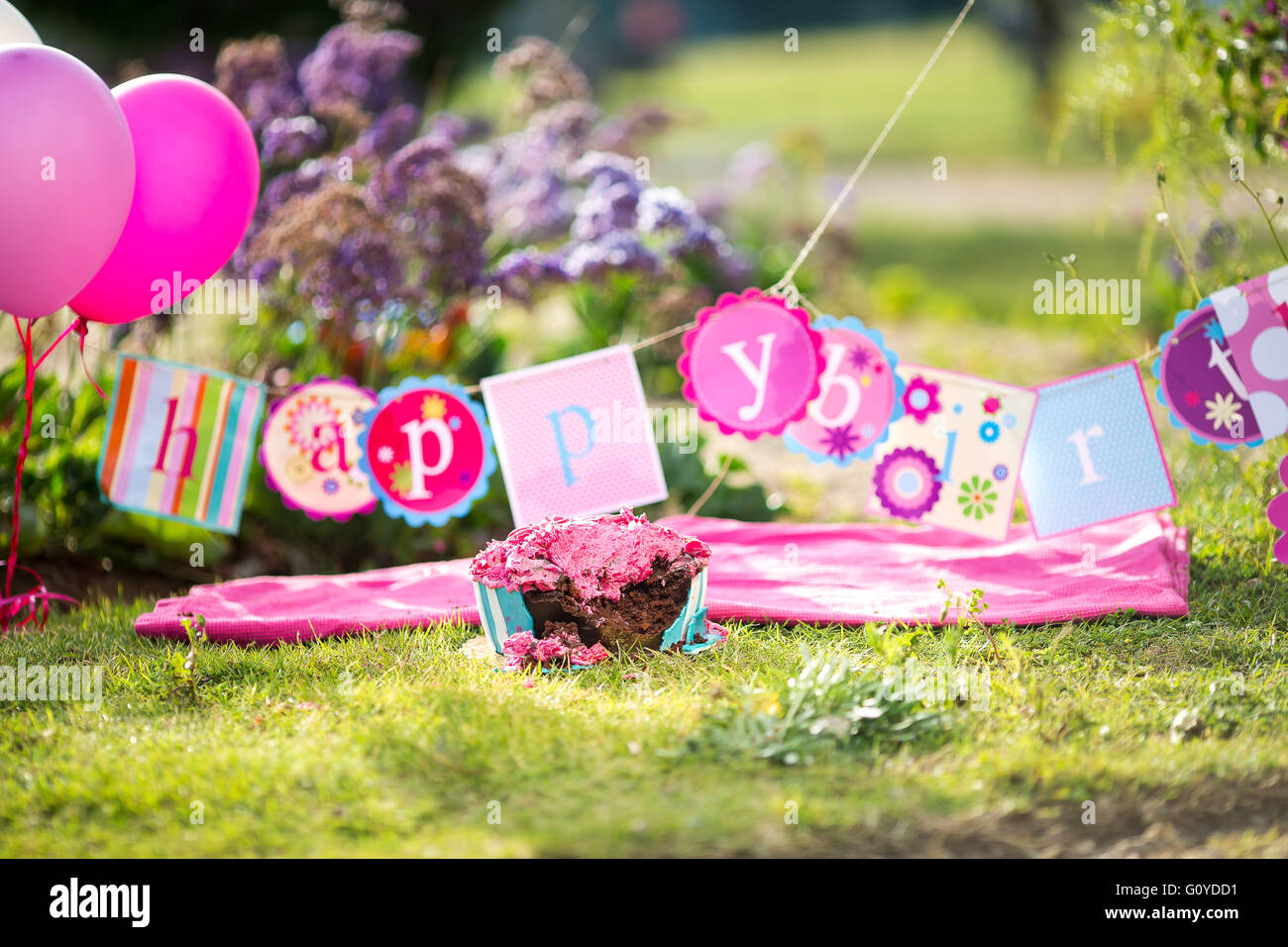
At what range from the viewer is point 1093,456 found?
146 inches

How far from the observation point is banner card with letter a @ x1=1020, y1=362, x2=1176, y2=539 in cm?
367

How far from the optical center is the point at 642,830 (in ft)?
7.77

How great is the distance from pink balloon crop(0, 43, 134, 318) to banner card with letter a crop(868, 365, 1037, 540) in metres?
2.23

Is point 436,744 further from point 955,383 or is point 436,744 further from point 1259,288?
point 1259,288

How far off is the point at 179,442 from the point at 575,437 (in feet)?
4.04

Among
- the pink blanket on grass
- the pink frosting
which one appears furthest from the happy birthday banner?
the pink frosting

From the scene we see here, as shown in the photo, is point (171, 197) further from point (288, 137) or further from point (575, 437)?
point (575, 437)

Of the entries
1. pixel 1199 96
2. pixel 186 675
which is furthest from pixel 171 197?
pixel 1199 96

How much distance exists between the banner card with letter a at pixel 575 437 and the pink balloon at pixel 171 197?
36.0 inches

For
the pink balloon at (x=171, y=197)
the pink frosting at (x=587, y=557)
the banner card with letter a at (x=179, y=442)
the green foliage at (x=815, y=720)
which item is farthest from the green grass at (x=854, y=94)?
the green foliage at (x=815, y=720)

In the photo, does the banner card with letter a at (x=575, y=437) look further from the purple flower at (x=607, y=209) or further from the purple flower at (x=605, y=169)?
the purple flower at (x=605, y=169)

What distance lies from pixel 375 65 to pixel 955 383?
2533 mm

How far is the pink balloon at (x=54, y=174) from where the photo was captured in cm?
299
